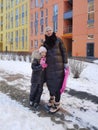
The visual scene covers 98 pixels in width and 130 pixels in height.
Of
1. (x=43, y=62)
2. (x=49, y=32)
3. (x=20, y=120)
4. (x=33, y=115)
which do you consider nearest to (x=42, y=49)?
(x=43, y=62)

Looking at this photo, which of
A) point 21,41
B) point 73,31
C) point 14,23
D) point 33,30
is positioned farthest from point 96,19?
point 14,23

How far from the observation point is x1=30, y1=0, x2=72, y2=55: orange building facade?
118 feet

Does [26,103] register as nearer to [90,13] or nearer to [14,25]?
[90,13]

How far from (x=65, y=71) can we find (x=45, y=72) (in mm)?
513

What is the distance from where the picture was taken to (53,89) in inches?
247

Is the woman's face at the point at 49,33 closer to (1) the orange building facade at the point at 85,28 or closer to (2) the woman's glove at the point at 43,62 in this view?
(2) the woman's glove at the point at 43,62

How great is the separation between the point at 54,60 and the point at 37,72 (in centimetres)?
59

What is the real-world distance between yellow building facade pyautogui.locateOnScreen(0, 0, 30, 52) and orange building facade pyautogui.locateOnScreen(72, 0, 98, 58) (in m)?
15.4

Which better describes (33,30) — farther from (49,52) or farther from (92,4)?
(49,52)

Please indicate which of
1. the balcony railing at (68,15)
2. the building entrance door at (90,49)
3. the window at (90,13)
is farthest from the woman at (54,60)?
the balcony railing at (68,15)

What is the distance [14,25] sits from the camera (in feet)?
174

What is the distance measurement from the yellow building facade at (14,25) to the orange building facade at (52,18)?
7.79ft

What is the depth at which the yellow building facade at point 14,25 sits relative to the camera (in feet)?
156

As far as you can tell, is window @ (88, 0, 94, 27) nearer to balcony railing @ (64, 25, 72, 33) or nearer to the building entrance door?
the building entrance door
